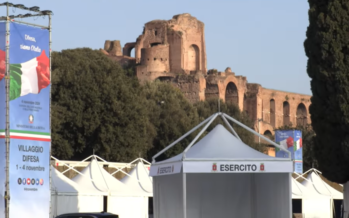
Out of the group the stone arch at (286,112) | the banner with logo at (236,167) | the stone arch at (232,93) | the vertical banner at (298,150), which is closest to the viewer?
the banner with logo at (236,167)

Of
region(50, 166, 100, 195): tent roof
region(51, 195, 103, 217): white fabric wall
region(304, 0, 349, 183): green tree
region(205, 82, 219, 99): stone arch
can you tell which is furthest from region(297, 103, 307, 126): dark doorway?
region(304, 0, 349, 183): green tree

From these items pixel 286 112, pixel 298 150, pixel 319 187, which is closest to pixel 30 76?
pixel 319 187

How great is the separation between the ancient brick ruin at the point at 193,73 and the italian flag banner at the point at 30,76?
60.4 meters

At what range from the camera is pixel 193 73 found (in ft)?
279

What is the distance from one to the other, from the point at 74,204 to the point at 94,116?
65.9 feet

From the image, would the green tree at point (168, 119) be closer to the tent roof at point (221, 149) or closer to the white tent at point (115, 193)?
the white tent at point (115, 193)

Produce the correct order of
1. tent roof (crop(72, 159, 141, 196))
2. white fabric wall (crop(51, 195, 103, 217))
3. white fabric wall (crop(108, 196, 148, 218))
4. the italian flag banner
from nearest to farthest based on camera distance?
the italian flag banner < white fabric wall (crop(51, 195, 103, 217)) < tent roof (crop(72, 159, 141, 196)) < white fabric wall (crop(108, 196, 148, 218))

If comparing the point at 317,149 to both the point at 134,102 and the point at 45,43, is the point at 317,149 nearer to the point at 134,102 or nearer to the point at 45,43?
the point at 45,43

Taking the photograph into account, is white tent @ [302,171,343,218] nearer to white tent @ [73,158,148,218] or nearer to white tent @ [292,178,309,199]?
white tent @ [292,178,309,199]

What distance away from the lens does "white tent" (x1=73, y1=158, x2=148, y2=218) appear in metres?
30.2

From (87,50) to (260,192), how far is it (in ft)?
129

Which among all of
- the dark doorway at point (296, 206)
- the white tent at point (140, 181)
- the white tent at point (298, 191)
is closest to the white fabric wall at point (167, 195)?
the white tent at point (140, 181)

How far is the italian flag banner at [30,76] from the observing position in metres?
19.7

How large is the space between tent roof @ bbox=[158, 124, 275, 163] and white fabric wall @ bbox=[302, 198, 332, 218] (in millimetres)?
14619
